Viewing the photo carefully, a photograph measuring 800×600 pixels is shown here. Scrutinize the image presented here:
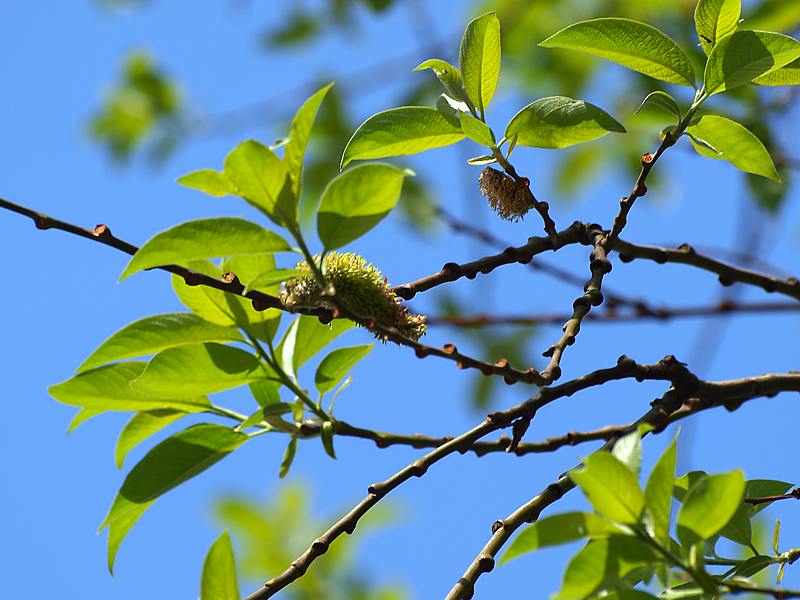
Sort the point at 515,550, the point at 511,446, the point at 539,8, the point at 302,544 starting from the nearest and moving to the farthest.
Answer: the point at 515,550 < the point at 511,446 < the point at 539,8 < the point at 302,544

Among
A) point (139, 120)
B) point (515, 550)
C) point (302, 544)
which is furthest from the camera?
point (139, 120)

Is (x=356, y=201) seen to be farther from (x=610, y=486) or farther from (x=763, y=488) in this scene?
(x=763, y=488)

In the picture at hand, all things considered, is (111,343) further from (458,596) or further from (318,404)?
(458,596)

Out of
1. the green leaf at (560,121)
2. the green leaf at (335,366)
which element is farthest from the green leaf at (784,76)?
the green leaf at (335,366)

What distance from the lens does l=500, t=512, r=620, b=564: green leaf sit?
0.95m

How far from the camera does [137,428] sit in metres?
1.47

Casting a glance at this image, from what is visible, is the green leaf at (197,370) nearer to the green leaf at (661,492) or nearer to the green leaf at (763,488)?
the green leaf at (661,492)

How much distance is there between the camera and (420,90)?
376 centimetres

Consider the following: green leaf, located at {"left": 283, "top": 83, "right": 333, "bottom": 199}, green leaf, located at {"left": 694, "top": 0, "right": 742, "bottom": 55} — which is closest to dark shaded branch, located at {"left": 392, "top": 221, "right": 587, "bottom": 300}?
green leaf, located at {"left": 283, "top": 83, "right": 333, "bottom": 199}

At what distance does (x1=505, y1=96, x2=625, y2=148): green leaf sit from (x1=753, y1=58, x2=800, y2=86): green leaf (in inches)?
9.7

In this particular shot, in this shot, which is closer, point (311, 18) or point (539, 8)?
point (539, 8)

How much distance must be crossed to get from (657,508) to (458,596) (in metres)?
0.31

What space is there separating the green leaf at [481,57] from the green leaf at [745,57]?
31 centimetres

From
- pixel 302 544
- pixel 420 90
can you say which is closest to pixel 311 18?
pixel 420 90
